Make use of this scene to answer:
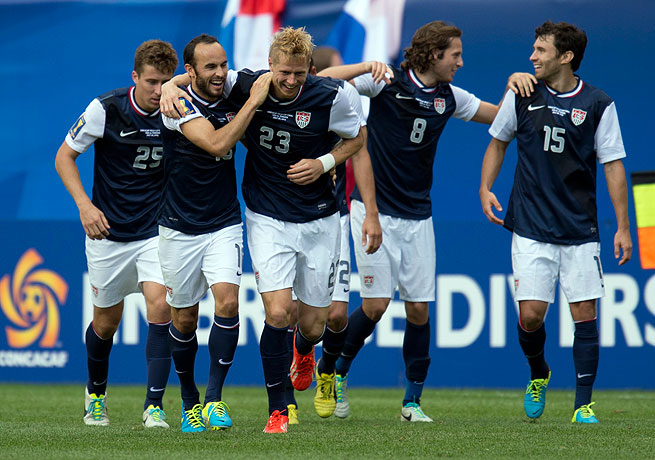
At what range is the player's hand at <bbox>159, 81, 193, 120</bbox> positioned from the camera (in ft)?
18.5

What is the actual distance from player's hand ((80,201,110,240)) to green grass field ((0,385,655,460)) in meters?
1.15

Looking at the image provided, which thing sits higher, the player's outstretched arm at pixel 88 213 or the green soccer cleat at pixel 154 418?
the player's outstretched arm at pixel 88 213

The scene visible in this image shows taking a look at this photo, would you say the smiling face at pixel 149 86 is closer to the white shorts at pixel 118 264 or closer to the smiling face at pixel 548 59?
the white shorts at pixel 118 264

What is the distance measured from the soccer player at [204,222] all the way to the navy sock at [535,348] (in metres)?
1.97

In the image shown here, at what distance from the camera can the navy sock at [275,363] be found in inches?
226

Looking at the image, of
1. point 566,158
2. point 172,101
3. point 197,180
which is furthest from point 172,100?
point 566,158

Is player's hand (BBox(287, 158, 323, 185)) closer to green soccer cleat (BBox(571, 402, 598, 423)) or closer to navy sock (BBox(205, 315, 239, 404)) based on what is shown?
navy sock (BBox(205, 315, 239, 404))

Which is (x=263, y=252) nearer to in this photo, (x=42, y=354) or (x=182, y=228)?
(x=182, y=228)

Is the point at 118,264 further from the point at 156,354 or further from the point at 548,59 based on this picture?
the point at 548,59

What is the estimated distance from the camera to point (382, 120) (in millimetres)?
7059

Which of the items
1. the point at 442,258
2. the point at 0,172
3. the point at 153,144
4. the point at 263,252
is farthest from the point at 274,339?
the point at 0,172

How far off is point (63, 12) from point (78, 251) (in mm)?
3065

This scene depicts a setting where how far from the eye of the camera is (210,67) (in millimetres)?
5656

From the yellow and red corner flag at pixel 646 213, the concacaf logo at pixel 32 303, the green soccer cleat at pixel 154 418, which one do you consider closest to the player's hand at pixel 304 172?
the green soccer cleat at pixel 154 418
